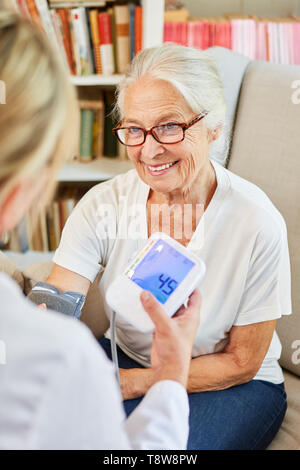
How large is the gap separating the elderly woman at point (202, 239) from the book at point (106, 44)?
0.84 meters

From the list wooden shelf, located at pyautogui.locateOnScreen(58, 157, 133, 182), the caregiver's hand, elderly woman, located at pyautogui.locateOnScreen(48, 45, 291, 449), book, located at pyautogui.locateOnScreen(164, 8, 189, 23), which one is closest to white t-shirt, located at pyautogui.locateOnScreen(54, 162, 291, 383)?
elderly woman, located at pyautogui.locateOnScreen(48, 45, 291, 449)

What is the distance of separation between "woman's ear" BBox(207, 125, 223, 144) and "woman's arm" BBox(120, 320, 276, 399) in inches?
16.7

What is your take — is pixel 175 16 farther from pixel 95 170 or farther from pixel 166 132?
pixel 166 132

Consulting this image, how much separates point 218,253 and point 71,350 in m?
0.63

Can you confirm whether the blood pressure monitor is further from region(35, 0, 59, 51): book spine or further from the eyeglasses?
region(35, 0, 59, 51): book spine

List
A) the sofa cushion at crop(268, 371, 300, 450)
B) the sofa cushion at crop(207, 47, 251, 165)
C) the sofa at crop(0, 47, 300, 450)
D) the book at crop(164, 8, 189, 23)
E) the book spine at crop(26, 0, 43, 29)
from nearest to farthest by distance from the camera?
the sofa cushion at crop(268, 371, 300, 450) → the sofa at crop(0, 47, 300, 450) → the sofa cushion at crop(207, 47, 251, 165) → the book spine at crop(26, 0, 43, 29) → the book at crop(164, 8, 189, 23)

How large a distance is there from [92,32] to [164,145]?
39.6 inches

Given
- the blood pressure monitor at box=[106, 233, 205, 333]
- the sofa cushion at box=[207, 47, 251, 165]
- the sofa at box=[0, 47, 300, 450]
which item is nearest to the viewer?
the blood pressure monitor at box=[106, 233, 205, 333]

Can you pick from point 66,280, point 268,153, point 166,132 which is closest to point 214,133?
point 166,132

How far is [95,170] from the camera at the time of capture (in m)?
1.94

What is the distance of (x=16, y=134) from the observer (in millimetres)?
467

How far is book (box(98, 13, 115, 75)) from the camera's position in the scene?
1742mm

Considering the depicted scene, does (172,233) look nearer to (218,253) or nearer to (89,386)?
(218,253)

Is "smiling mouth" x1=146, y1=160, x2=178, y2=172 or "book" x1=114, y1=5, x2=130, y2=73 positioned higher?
"book" x1=114, y1=5, x2=130, y2=73
